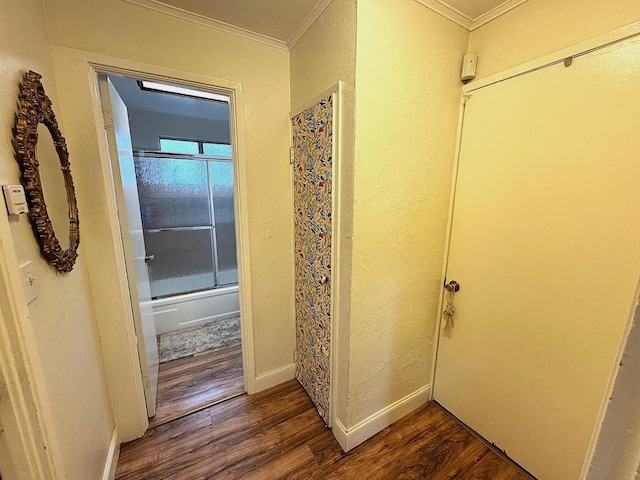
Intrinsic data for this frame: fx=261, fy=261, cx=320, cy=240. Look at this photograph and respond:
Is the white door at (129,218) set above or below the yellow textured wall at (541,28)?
below

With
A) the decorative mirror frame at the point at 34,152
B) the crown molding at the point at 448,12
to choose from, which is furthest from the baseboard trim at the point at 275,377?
the crown molding at the point at 448,12

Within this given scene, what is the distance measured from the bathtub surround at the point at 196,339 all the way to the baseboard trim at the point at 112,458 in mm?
816

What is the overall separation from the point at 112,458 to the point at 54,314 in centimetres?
95

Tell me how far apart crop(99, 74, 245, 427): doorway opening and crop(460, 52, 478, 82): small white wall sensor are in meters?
1.60

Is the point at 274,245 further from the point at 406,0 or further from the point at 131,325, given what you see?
the point at 406,0

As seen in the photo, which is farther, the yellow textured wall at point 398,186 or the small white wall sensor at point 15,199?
the yellow textured wall at point 398,186

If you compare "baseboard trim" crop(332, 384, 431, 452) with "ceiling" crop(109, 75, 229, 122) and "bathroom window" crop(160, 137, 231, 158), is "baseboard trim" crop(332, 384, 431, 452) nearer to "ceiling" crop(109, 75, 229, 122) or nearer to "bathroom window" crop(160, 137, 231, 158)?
"ceiling" crop(109, 75, 229, 122)

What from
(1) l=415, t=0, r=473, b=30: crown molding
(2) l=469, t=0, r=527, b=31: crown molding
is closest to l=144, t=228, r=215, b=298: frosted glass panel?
(1) l=415, t=0, r=473, b=30: crown molding

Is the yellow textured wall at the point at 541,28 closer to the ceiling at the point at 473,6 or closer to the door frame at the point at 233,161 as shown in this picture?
the ceiling at the point at 473,6

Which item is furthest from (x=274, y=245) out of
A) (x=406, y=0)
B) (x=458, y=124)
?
(x=406, y=0)

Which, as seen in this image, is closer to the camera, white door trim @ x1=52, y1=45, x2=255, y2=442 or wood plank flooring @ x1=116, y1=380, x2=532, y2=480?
white door trim @ x1=52, y1=45, x2=255, y2=442

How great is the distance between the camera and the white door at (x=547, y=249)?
3.24ft

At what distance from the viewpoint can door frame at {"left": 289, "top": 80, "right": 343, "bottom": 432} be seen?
4.04ft

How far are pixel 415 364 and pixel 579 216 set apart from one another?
3.79 ft
